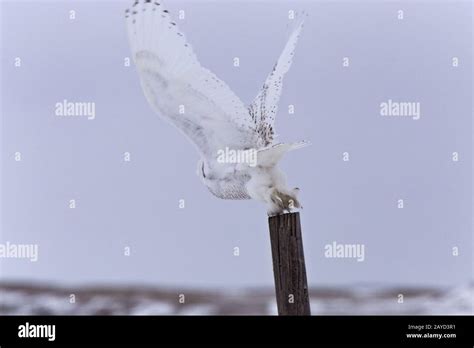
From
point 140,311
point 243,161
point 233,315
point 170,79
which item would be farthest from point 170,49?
point 140,311

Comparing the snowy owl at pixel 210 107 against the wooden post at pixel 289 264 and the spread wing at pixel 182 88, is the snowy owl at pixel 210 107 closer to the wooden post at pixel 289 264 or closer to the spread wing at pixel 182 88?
the spread wing at pixel 182 88

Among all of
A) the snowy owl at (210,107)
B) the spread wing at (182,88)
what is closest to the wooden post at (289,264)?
the snowy owl at (210,107)

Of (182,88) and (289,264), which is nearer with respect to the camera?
(289,264)

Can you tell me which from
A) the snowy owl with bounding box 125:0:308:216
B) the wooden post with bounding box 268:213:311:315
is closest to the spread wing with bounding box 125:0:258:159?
the snowy owl with bounding box 125:0:308:216

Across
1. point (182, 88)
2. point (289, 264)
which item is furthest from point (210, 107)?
point (289, 264)

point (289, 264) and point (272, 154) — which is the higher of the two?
point (272, 154)

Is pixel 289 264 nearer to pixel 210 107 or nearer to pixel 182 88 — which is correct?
pixel 210 107
